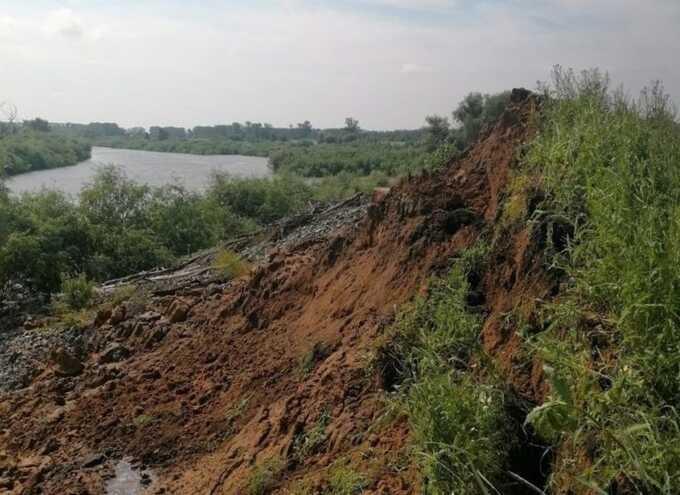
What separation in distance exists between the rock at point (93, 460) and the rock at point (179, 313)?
287 cm

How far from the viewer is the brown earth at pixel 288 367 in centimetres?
439

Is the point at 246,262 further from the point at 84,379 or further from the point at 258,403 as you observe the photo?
the point at 258,403

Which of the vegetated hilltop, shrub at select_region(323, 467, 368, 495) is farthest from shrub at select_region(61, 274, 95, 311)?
shrub at select_region(323, 467, 368, 495)

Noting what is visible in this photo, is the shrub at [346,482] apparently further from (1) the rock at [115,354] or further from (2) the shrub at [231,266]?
(2) the shrub at [231,266]

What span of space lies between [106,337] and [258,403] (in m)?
4.38

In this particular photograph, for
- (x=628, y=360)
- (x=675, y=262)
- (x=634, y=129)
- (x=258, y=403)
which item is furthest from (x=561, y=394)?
(x=258, y=403)

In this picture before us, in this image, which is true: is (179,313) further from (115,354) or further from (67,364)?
(67,364)

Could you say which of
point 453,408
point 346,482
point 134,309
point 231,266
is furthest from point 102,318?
point 453,408

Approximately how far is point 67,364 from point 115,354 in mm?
671

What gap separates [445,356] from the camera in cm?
413

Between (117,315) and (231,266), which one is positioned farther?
(231,266)

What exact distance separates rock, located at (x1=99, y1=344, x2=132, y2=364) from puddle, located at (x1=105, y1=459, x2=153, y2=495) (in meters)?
2.72

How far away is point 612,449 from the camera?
9.20 ft

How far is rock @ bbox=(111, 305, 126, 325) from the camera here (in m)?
9.88
